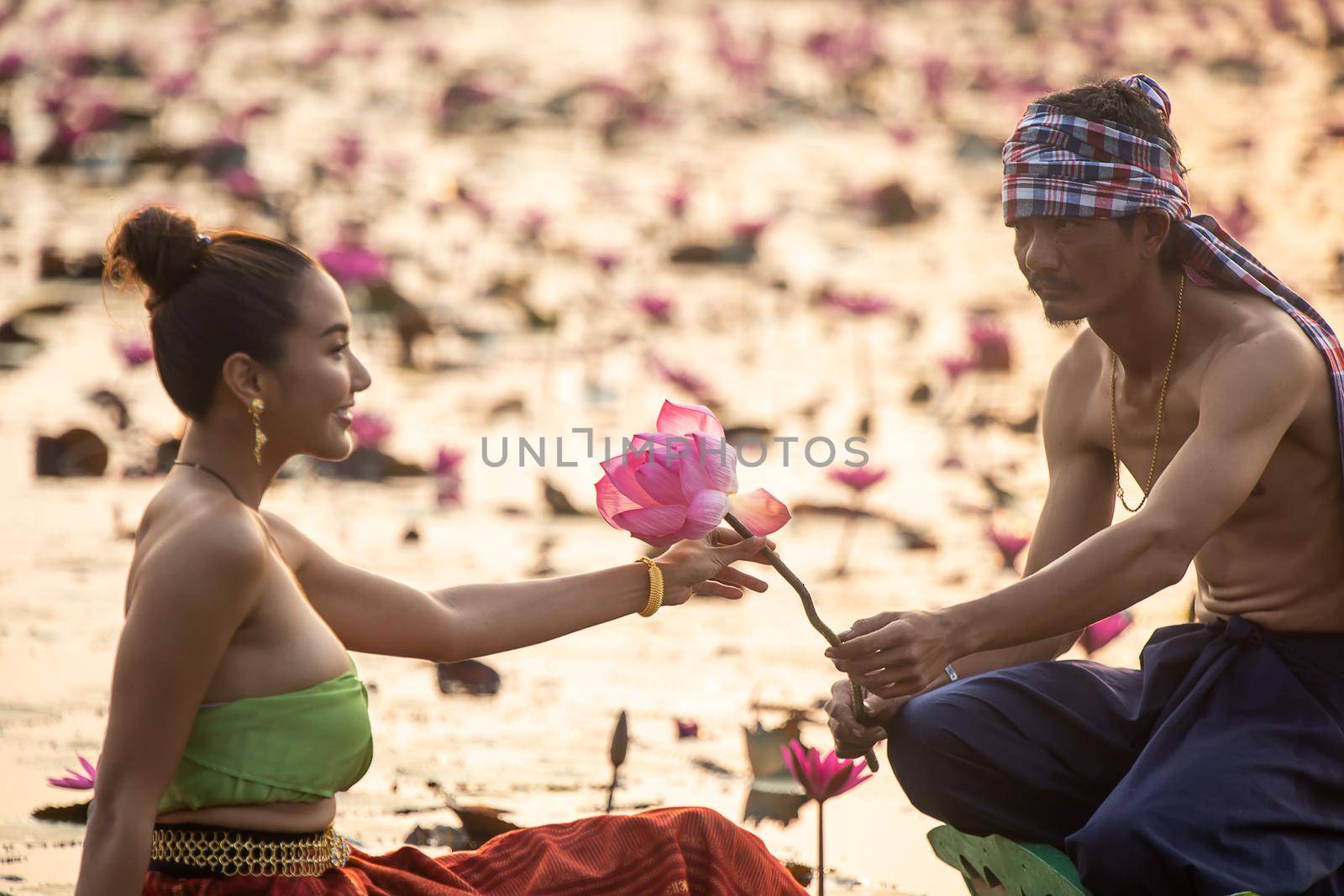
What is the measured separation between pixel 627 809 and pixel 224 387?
3.65 feet

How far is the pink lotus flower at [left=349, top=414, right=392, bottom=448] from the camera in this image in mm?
4492

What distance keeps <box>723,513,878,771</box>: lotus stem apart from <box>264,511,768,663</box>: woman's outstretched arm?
0.11 metres

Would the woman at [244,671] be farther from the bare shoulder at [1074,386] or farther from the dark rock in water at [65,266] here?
the dark rock in water at [65,266]

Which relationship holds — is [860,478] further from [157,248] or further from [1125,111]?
[157,248]

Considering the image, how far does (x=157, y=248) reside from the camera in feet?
5.85

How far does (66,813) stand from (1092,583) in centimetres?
145

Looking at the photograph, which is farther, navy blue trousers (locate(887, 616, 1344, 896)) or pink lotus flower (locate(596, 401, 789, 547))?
navy blue trousers (locate(887, 616, 1344, 896))

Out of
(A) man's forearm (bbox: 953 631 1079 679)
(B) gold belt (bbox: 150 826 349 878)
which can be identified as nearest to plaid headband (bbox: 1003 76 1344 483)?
(A) man's forearm (bbox: 953 631 1079 679)

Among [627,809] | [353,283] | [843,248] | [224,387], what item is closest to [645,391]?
[353,283]

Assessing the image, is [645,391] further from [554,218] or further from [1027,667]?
[1027,667]

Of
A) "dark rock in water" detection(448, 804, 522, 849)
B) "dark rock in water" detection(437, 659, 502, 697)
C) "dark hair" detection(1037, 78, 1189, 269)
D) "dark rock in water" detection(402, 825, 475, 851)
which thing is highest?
"dark hair" detection(1037, 78, 1189, 269)

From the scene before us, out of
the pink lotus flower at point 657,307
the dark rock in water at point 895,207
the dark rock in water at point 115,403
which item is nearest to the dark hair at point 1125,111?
the dark rock in water at point 115,403

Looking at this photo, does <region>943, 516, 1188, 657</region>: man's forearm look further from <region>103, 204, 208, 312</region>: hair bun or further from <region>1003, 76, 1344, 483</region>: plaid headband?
<region>103, 204, 208, 312</region>: hair bun

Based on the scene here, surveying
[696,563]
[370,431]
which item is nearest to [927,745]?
[696,563]
